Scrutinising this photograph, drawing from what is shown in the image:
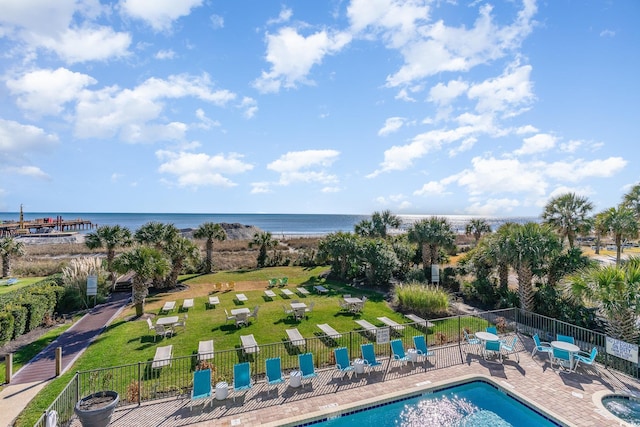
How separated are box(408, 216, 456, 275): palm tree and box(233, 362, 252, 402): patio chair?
18.8m

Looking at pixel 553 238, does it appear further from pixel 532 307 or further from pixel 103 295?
pixel 103 295

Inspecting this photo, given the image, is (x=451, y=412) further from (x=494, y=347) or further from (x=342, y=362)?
(x=494, y=347)

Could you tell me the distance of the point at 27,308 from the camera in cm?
1591

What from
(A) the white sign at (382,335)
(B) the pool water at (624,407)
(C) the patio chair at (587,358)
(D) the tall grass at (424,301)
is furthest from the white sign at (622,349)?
(A) the white sign at (382,335)

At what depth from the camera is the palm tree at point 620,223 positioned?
2367 cm

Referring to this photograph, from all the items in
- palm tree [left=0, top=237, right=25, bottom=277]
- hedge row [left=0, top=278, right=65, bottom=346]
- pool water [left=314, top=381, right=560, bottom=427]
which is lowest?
pool water [left=314, top=381, right=560, bottom=427]

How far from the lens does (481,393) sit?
1100 centimetres

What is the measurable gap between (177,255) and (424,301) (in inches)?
769

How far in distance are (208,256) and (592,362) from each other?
2935cm

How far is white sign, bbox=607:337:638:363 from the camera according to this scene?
37.5ft

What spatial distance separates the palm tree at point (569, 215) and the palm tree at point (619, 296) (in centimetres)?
1203

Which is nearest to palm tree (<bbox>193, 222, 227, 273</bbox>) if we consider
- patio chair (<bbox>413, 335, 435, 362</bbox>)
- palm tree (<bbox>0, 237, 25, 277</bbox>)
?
palm tree (<bbox>0, 237, 25, 277</bbox>)

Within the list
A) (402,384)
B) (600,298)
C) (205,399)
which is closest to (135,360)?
(205,399)

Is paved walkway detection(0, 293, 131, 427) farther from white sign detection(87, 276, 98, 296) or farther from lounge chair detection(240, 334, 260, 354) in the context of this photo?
lounge chair detection(240, 334, 260, 354)
